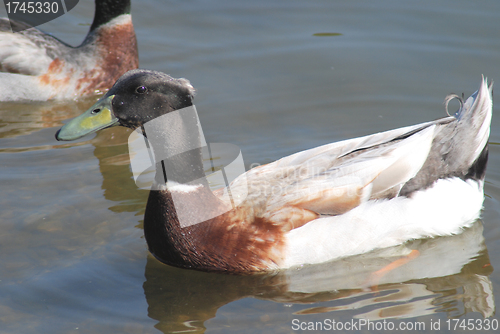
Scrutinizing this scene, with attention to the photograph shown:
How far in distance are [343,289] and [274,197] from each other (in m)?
0.88

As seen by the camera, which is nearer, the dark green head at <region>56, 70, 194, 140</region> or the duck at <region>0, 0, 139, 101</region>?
the dark green head at <region>56, 70, 194, 140</region>

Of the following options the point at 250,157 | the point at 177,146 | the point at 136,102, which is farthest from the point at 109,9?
the point at 177,146

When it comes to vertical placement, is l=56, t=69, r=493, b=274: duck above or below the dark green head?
below

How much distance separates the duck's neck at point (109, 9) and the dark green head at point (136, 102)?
3902 millimetres

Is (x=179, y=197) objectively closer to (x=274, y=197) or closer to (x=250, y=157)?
(x=274, y=197)

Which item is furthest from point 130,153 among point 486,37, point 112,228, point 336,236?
point 486,37

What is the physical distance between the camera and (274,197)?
462 cm

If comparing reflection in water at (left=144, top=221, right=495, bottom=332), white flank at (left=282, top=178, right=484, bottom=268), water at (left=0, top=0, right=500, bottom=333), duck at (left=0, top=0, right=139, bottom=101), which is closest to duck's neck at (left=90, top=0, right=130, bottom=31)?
duck at (left=0, top=0, right=139, bottom=101)

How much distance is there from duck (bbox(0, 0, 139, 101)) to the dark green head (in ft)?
11.5

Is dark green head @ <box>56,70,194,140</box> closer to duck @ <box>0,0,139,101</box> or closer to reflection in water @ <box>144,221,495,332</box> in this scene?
reflection in water @ <box>144,221,495,332</box>

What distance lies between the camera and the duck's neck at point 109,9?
7934mm

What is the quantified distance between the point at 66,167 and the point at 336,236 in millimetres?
3104

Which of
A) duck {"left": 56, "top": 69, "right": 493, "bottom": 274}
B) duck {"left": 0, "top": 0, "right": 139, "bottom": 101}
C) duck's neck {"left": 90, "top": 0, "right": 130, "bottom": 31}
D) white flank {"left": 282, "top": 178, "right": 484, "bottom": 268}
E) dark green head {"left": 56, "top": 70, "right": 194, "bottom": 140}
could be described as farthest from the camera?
duck's neck {"left": 90, "top": 0, "right": 130, "bottom": 31}

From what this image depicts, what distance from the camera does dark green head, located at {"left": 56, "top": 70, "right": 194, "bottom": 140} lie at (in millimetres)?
4305
